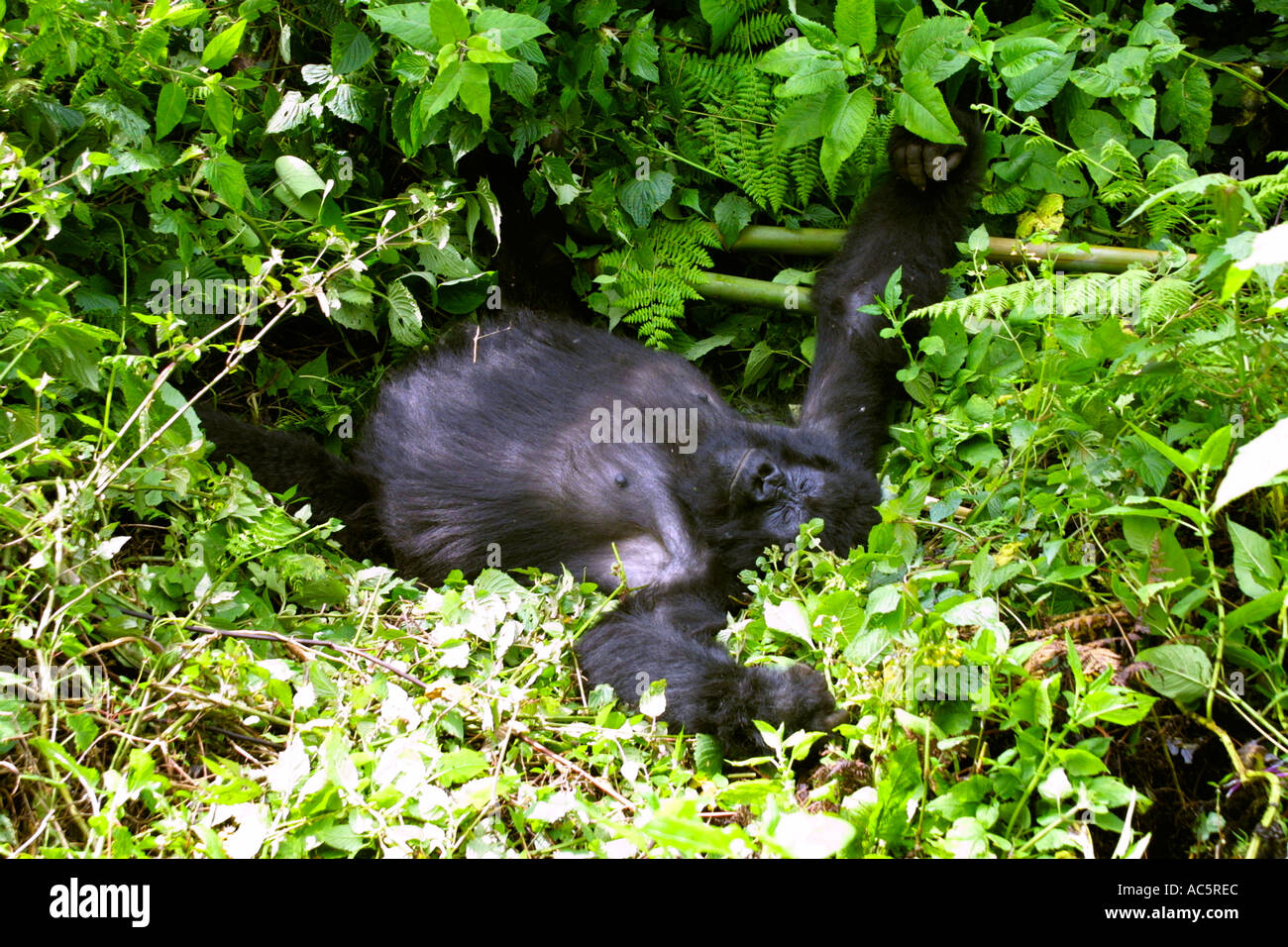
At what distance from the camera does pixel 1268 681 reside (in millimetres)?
1997

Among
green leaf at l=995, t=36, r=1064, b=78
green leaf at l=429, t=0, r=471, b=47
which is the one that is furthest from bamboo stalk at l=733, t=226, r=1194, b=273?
green leaf at l=429, t=0, r=471, b=47

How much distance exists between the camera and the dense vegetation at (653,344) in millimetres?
1995

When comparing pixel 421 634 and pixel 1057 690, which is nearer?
pixel 1057 690

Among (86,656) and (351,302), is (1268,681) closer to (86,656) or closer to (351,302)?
(86,656)

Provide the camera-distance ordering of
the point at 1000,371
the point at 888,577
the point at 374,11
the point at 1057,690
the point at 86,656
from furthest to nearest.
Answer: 1. the point at 1000,371
2. the point at 374,11
3. the point at 888,577
4. the point at 86,656
5. the point at 1057,690

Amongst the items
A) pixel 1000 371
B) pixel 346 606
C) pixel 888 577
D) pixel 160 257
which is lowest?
pixel 346 606

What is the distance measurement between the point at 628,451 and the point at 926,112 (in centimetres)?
146

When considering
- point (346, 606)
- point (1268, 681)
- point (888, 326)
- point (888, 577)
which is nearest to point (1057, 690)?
point (1268, 681)

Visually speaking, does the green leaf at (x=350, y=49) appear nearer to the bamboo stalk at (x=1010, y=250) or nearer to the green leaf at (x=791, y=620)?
the bamboo stalk at (x=1010, y=250)

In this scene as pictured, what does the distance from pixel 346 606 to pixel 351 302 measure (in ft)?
3.58

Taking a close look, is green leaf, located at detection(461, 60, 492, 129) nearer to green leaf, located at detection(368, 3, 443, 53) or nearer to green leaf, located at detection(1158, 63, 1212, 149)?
green leaf, located at detection(368, 3, 443, 53)

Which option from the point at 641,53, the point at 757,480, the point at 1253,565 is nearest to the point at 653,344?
the point at 757,480

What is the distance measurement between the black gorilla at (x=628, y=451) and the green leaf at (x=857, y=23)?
0.44m

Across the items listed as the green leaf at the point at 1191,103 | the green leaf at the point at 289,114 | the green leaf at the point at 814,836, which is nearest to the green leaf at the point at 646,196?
the green leaf at the point at 289,114
